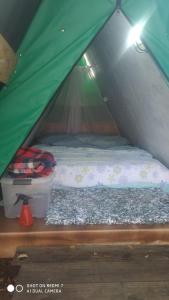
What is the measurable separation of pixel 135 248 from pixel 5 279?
0.78 m

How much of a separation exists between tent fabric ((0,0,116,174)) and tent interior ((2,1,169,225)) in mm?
115

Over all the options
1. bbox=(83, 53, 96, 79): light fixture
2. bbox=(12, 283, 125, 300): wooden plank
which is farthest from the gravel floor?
bbox=(83, 53, 96, 79): light fixture

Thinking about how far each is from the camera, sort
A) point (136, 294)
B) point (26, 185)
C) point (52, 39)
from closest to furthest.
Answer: point (136, 294), point (52, 39), point (26, 185)

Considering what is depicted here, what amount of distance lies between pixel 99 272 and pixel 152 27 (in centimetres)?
139

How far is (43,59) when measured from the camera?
1.81m

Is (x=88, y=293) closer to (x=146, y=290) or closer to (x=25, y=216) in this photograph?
(x=146, y=290)

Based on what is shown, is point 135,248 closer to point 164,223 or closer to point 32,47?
point 164,223

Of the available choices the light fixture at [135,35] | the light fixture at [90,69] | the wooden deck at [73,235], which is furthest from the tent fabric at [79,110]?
the wooden deck at [73,235]

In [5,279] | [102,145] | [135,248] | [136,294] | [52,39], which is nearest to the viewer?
[136,294]

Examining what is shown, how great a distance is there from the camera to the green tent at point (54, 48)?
1740mm

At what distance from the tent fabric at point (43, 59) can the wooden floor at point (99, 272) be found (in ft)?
2.60

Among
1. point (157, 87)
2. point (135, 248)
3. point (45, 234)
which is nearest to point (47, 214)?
point (45, 234)

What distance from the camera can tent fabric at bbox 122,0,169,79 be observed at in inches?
68.1

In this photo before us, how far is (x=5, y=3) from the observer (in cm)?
189
